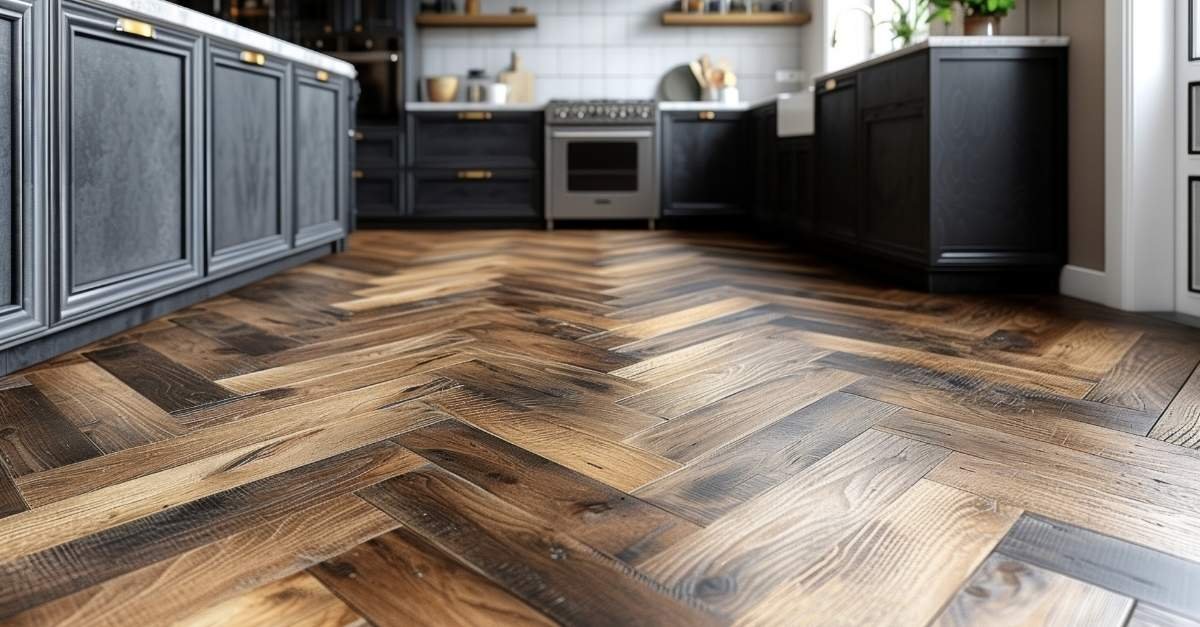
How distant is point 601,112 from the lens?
18.0ft

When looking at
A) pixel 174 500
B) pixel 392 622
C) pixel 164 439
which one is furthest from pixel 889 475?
pixel 164 439

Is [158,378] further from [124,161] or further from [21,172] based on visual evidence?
[124,161]

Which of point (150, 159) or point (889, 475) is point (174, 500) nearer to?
point (889, 475)

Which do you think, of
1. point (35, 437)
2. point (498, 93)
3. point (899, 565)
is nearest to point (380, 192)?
point (498, 93)

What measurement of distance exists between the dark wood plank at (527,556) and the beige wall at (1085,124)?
91.7 inches

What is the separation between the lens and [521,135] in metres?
5.58

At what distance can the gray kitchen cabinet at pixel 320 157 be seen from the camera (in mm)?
3369

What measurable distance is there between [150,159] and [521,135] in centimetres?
344

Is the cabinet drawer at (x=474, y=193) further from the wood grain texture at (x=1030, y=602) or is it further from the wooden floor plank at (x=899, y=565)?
the wood grain texture at (x=1030, y=602)

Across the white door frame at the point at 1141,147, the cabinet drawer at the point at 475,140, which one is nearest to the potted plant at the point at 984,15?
the white door frame at the point at 1141,147

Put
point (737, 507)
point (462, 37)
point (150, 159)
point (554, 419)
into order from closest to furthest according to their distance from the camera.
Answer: point (737, 507)
point (554, 419)
point (150, 159)
point (462, 37)

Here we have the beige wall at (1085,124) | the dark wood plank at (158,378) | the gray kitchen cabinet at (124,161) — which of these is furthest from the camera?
the beige wall at (1085,124)

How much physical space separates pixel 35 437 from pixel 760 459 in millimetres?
1102

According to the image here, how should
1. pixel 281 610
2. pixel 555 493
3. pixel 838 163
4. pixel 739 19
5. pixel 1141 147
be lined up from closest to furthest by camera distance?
pixel 281 610, pixel 555 493, pixel 1141 147, pixel 838 163, pixel 739 19
